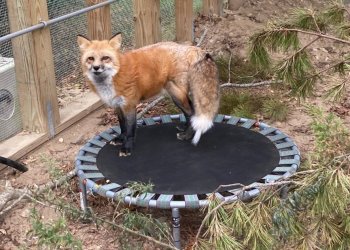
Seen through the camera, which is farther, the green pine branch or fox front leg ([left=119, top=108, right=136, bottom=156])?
fox front leg ([left=119, top=108, right=136, bottom=156])

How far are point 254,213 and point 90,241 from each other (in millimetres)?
1360

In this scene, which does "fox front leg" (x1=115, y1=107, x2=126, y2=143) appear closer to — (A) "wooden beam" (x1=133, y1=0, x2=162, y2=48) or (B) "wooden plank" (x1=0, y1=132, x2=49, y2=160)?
(B) "wooden plank" (x1=0, y1=132, x2=49, y2=160)

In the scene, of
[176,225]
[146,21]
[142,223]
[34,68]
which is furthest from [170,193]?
[146,21]

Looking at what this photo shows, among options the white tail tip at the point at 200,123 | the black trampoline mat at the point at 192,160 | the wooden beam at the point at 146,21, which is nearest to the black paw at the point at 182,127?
the black trampoline mat at the point at 192,160

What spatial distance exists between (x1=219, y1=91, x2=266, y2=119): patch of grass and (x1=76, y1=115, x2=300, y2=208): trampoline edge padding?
1.08 ft

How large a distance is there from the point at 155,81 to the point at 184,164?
0.69 m

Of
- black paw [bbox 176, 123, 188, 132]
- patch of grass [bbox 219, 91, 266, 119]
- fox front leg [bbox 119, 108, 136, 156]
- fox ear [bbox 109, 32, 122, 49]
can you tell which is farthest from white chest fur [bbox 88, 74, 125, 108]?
patch of grass [bbox 219, 91, 266, 119]

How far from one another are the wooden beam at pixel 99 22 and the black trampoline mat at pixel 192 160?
1170 mm

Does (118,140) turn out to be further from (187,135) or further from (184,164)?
(184,164)

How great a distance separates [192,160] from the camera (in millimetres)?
3559

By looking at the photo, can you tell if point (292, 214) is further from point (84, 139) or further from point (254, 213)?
point (84, 139)

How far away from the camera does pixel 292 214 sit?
205 centimetres

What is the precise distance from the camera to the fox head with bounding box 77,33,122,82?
11.1 ft

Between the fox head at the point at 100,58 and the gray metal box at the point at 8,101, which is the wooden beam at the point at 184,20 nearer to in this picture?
the gray metal box at the point at 8,101
